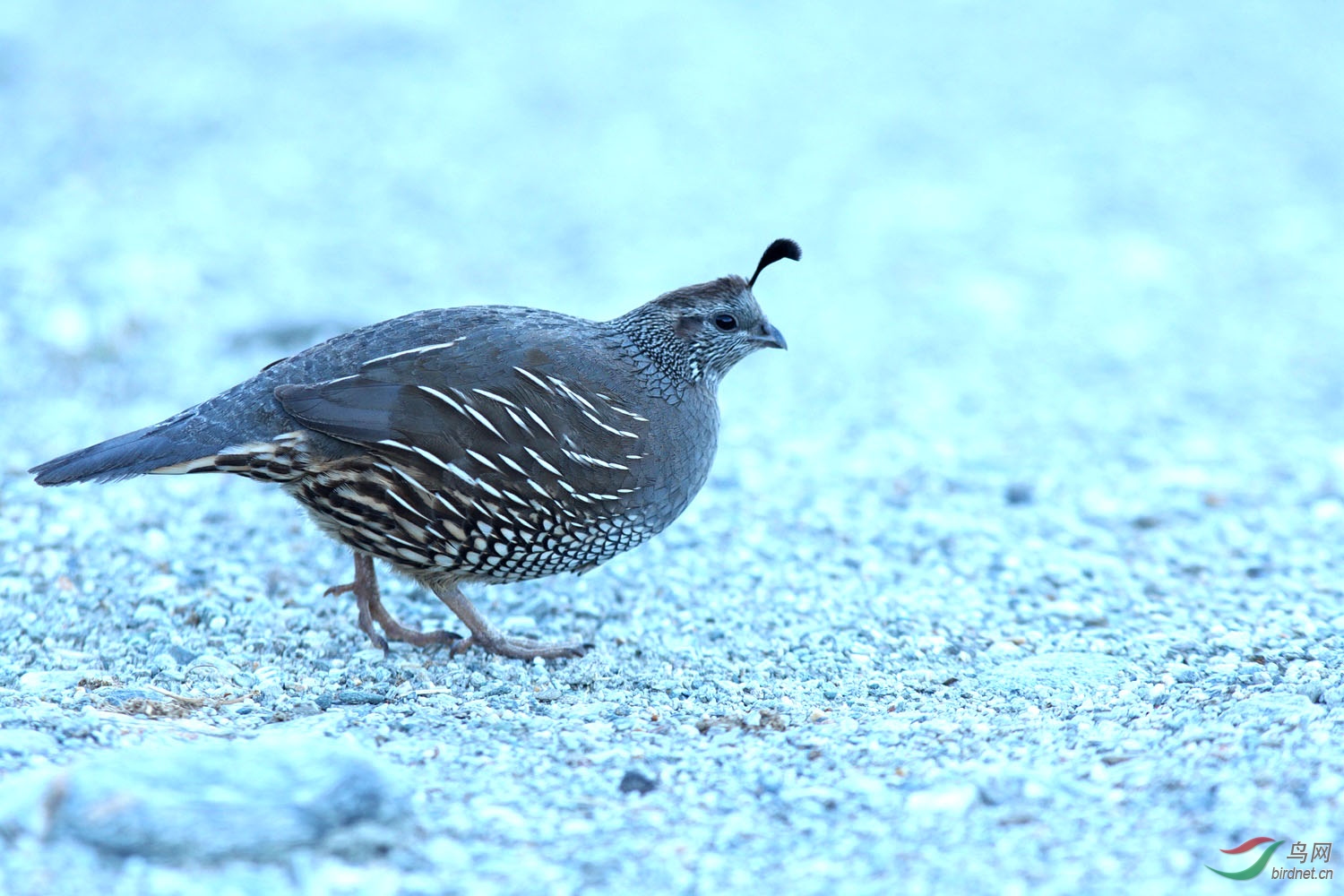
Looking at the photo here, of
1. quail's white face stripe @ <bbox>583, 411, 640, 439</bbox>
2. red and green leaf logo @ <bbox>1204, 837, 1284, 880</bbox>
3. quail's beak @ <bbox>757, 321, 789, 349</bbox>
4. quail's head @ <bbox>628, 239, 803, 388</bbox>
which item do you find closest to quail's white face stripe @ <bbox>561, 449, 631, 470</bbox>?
quail's white face stripe @ <bbox>583, 411, 640, 439</bbox>

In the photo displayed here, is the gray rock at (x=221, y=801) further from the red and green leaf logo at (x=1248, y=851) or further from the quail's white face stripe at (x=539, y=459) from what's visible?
the red and green leaf logo at (x=1248, y=851)

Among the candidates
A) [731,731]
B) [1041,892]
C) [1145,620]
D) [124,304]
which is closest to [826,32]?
[124,304]

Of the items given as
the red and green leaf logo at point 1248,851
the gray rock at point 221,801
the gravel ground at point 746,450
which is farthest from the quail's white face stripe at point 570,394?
the red and green leaf logo at point 1248,851

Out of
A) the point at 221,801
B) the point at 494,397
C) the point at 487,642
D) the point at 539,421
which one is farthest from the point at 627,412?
the point at 221,801

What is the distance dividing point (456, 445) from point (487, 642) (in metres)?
1.04

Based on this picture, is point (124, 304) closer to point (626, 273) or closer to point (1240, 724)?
point (626, 273)

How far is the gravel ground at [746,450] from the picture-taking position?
13.0 ft

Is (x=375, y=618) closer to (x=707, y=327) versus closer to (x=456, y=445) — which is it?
(x=456, y=445)

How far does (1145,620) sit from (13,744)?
4572mm

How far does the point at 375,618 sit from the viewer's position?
6066 mm

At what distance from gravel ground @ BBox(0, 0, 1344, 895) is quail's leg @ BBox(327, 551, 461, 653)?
204 mm

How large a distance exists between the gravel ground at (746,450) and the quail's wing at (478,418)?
877 millimetres

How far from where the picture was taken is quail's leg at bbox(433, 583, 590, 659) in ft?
19.3

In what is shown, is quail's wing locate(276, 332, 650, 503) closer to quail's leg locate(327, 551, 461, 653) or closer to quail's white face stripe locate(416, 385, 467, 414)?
quail's white face stripe locate(416, 385, 467, 414)
